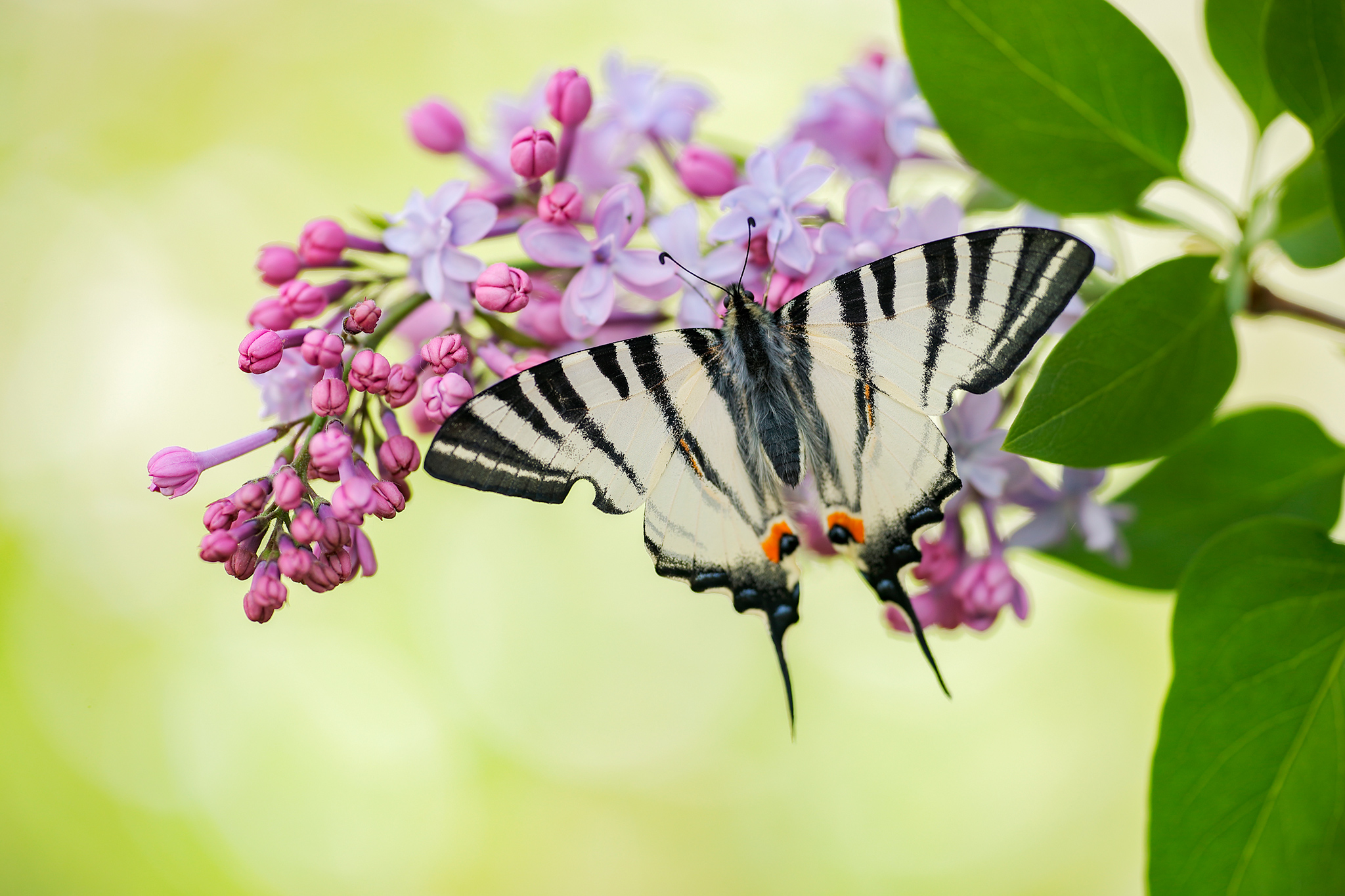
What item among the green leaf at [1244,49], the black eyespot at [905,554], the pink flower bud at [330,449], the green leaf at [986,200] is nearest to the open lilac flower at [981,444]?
the black eyespot at [905,554]

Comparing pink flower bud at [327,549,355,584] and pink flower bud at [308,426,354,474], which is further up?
pink flower bud at [308,426,354,474]

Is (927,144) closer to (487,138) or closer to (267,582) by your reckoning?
(487,138)

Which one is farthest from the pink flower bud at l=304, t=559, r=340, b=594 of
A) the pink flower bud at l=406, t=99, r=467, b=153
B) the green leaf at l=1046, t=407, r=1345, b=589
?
the green leaf at l=1046, t=407, r=1345, b=589

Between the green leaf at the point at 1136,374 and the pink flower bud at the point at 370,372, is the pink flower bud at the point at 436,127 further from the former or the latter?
the green leaf at the point at 1136,374

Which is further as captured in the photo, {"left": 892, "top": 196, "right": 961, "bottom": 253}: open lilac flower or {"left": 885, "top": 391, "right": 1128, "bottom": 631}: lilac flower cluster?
{"left": 885, "top": 391, "right": 1128, "bottom": 631}: lilac flower cluster

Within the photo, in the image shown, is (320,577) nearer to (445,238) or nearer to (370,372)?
(370,372)

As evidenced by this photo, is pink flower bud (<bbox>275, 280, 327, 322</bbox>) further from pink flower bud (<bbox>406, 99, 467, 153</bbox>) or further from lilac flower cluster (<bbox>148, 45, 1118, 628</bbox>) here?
pink flower bud (<bbox>406, 99, 467, 153</bbox>)
